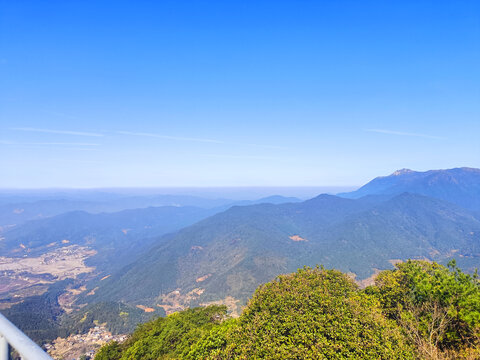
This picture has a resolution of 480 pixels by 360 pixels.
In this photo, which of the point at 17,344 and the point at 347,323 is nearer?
the point at 17,344

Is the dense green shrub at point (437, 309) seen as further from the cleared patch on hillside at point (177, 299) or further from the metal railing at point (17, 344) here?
the cleared patch on hillside at point (177, 299)

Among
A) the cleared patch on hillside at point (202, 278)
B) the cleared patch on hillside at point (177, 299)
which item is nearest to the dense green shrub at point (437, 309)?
the cleared patch on hillside at point (177, 299)

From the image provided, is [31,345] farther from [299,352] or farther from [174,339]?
[174,339]

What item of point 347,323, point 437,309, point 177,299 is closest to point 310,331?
point 347,323

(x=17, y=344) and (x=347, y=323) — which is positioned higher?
(x=17, y=344)

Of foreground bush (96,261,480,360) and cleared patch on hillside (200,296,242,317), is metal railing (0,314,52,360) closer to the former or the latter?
foreground bush (96,261,480,360)

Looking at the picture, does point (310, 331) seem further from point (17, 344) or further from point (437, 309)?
point (17, 344)

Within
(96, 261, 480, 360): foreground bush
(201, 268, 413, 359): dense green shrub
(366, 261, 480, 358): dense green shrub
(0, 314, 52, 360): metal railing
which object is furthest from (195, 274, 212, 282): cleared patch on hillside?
(0, 314, 52, 360): metal railing

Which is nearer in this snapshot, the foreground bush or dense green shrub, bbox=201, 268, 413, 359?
dense green shrub, bbox=201, 268, 413, 359
